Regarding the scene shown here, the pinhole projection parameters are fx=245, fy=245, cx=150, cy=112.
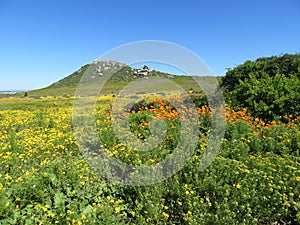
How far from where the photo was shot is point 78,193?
3752 millimetres

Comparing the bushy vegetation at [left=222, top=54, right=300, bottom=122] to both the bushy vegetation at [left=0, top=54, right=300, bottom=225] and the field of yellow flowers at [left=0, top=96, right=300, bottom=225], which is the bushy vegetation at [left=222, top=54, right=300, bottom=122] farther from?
the field of yellow flowers at [left=0, top=96, right=300, bottom=225]

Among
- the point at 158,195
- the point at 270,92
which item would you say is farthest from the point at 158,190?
the point at 270,92

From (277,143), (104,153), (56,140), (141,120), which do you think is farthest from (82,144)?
(277,143)

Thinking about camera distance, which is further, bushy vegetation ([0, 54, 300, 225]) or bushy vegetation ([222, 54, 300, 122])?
bushy vegetation ([222, 54, 300, 122])

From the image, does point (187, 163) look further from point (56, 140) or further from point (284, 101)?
point (284, 101)

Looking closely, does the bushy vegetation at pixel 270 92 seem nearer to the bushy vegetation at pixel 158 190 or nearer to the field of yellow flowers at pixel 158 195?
the bushy vegetation at pixel 158 190

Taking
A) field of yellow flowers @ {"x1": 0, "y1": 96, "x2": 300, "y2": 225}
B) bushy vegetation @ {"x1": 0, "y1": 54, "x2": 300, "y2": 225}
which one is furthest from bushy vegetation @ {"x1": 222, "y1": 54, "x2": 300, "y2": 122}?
field of yellow flowers @ {"x1": 0, "y1": 96, "x2": 300, "y2": 225}

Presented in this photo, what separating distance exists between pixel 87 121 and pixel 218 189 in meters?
6.32

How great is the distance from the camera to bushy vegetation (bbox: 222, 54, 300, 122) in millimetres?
8953

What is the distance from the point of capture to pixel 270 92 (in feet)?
29.7

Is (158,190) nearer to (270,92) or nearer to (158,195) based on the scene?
(158,195)

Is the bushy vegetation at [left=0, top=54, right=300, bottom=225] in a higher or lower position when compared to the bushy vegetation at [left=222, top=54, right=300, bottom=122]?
lower

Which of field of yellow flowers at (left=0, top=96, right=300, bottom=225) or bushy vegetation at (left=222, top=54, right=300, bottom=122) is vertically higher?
bushy vegetation at (left=222, top=54, right=300, bottom=122)

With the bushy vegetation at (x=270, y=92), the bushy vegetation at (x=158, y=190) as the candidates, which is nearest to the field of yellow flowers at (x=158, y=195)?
the bushy vegetation at (x=158, y=190)
